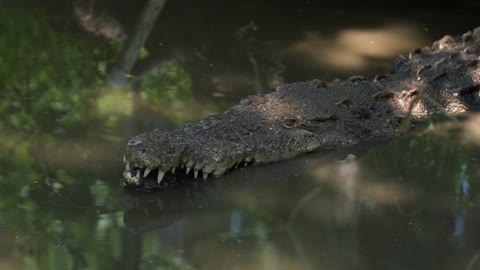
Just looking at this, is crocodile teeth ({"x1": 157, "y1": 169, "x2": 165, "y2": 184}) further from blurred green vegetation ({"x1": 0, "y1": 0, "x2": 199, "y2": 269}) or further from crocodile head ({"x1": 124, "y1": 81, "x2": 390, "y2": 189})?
blurred green vegetation ({"x1": 0, "y1": 0, "x2": 199, "y2": 269})

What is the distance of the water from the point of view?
418cm

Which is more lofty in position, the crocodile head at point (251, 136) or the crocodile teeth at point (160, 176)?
the crocodile head at point (251, 136)

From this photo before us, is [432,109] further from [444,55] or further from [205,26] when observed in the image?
[205,26]

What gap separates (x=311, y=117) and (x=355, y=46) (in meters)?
2.18

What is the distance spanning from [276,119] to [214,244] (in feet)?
4.80

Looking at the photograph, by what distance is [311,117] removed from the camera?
219 inches

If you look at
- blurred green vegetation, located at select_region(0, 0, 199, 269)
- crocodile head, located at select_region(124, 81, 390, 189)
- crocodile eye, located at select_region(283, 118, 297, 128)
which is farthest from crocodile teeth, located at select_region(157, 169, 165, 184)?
crocodile eye, located at select_region(283, 118, 297, 128)

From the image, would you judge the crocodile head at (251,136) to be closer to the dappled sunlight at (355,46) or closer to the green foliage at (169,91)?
the green foliage at (169,91)

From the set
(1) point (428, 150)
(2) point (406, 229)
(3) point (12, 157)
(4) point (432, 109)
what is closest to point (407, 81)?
(4) point (432, 109)

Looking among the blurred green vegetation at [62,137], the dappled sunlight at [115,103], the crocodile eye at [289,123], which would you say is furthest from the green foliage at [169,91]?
the crocodile eye at [289,123]

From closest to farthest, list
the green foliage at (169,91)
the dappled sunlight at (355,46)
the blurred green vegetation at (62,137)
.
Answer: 1. the blurred green vegetation at (62,137)
2. the green foliage at (169,91)
3. the dappled sunlight at (355,46)

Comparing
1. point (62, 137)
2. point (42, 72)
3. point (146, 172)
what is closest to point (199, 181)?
point (146, 172)

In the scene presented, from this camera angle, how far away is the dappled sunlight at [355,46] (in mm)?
7140

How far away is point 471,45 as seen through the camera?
700 centimetres
